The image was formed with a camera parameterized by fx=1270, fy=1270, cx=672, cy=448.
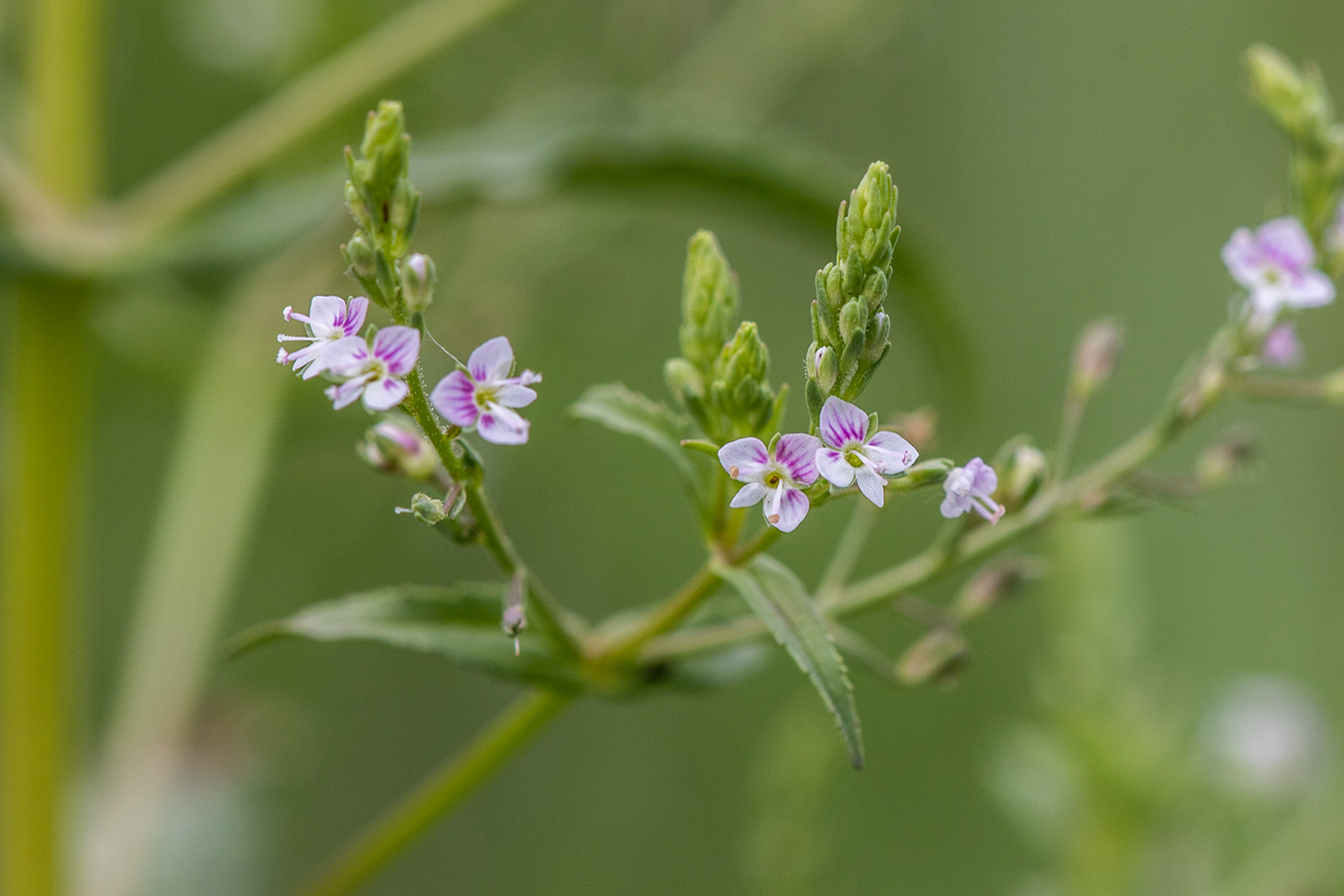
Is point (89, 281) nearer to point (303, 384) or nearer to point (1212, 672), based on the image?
point (303, 384)

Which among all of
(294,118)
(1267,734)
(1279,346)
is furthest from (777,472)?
(1267,734)

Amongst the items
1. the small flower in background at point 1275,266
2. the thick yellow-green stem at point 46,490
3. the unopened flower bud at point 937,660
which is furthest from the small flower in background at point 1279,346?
the thick yellow-green stem at point 46,490

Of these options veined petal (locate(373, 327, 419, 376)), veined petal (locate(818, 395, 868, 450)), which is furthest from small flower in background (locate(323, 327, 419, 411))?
veined petal (locate(818, 395, 868, 450))

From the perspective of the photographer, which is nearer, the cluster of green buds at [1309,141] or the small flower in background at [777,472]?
the small flower in background at [777,472]

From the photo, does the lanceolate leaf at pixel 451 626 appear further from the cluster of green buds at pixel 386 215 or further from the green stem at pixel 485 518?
the cluster of green buds at pixel 386 215

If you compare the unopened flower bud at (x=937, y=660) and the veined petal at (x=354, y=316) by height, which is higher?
the veined petal at (x=354, y=316)

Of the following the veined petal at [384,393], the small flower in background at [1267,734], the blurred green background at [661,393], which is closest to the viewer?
the veined petal at [384,393]

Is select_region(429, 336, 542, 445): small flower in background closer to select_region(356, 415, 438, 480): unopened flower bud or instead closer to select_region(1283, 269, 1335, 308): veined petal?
select_region(356, 415, 438, 480): unopened flower bud

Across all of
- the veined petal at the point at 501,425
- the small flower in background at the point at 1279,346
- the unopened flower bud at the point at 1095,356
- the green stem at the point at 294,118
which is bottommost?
the small flower in background at the point at 1279,346
